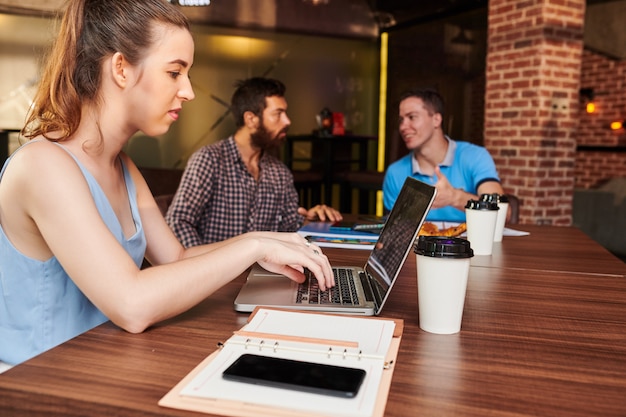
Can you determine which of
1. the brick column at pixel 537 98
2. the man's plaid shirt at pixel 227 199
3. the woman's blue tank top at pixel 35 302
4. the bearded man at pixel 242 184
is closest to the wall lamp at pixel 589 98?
the brick column at pixel 537 98

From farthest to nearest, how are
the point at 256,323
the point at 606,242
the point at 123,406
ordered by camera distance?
the point at 606,242 < the point at 256,323 < the point at 123,406

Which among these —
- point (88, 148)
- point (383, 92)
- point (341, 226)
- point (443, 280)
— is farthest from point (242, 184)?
point (383, 92)

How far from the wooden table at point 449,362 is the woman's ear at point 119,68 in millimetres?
461

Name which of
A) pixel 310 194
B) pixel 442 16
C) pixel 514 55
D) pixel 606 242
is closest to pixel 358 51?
pixel 442 16

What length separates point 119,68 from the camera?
1.14 metres

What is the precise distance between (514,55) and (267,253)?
14.1 feet

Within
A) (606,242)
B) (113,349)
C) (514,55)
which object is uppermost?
(514,55)

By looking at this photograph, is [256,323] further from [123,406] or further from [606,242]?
[606,242]

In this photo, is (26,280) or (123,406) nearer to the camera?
(123,406)

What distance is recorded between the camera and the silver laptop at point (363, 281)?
3.47 feet

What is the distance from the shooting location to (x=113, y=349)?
853mm

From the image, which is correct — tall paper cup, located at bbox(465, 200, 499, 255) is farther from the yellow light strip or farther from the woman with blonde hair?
the yellow light strip

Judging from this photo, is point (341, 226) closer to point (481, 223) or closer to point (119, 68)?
point (481, 223)

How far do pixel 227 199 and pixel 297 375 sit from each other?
2.11m
